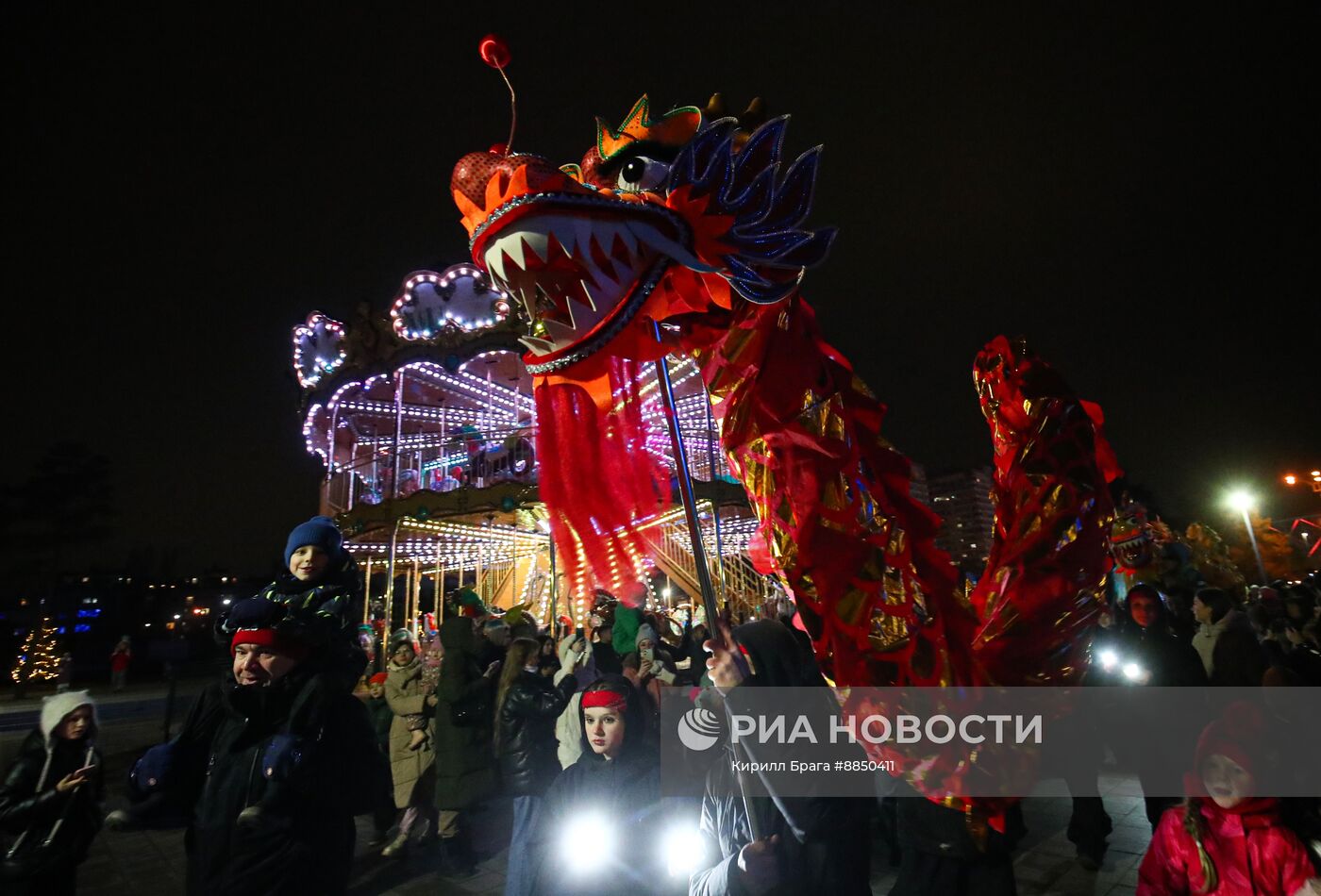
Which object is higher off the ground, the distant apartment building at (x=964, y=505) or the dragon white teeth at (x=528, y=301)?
the distant apartment building at (x=964, y=505)

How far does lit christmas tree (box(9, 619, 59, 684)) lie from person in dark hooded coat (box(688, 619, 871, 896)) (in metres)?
22.3

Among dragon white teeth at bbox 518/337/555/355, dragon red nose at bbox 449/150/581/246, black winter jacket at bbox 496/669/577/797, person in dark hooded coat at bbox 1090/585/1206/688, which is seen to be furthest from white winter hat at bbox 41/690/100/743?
person in dark hooded coat at bbox 1090/585/1206/688

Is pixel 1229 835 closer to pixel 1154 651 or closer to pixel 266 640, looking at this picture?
pixel 1154 651

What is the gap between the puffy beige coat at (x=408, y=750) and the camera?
4785mm

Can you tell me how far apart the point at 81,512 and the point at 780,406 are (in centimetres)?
3734

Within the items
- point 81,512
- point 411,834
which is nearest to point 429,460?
point 411,834

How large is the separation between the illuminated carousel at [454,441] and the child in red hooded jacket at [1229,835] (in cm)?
773

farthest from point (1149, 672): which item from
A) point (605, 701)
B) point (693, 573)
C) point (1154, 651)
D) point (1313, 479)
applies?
point (1313, 479)

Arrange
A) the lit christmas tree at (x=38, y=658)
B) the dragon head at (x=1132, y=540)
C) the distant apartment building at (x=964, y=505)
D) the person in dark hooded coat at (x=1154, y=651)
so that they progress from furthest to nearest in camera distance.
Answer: the distant apartment building at (x=964, y=505)
the lit christmas tree at (x=38, y=658)
the dragon head at (x=1132, y=540)
the person in dark hooded coat at (x=1154, y=651)

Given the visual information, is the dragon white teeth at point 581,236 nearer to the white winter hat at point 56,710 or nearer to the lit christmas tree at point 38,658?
the white winter hat at point 56,710

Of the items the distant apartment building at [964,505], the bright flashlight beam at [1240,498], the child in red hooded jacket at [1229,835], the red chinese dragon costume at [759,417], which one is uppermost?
the distant apartment building at [964,505]

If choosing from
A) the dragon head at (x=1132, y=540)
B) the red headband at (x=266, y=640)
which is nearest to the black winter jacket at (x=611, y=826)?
the red headband at (x=266, y=640)

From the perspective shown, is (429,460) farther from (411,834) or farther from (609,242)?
→ (609,242)

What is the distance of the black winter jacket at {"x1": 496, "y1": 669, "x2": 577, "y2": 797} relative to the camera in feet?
11.2
